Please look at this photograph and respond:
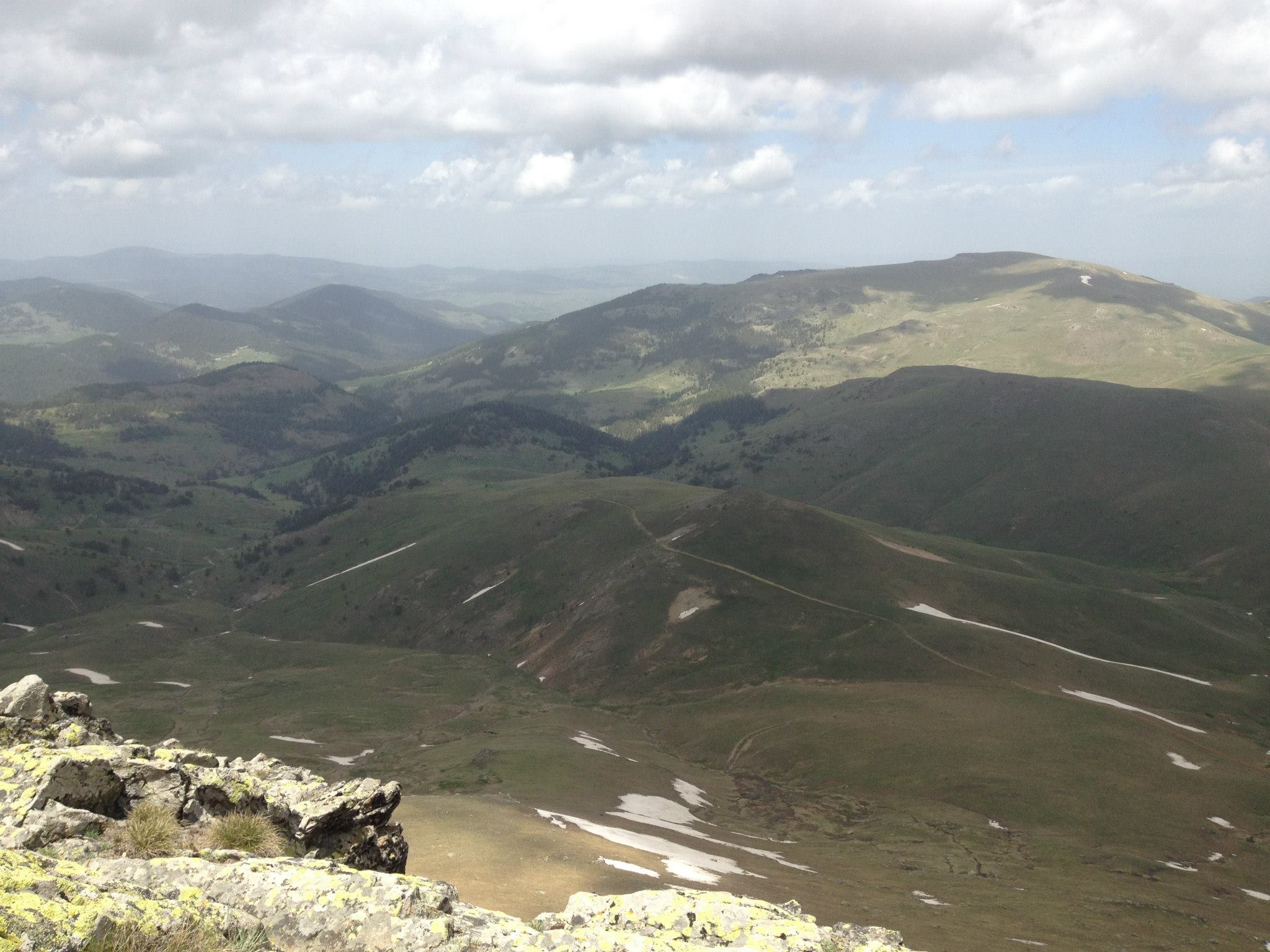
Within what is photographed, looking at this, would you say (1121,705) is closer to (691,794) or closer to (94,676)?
(691,794)

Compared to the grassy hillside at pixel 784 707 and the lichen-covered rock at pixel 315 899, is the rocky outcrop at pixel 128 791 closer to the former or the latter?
the lichen-covered rock at pixel 315 899

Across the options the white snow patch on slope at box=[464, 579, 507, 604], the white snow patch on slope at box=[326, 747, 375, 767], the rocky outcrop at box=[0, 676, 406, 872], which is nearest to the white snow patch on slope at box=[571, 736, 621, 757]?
the white snow patch on slope at box=[326, 747, 375, 767]

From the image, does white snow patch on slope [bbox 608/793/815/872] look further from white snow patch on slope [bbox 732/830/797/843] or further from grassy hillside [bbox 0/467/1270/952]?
white snow patch on slope [bbox 732/830/797/843]

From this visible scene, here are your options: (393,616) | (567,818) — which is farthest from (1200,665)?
(393,616)

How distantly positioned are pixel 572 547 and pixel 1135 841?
119 meters

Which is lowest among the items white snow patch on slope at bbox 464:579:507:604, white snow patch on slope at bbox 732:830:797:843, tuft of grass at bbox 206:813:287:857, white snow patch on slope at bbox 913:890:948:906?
white snow patch on slope at bbox 464:579:507:604

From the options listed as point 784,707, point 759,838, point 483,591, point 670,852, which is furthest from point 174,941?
point 483,591

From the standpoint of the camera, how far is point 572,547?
180125 millimetres

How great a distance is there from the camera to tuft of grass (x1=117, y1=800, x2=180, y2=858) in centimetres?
1892

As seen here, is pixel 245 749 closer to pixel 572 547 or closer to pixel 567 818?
pixel 567 818

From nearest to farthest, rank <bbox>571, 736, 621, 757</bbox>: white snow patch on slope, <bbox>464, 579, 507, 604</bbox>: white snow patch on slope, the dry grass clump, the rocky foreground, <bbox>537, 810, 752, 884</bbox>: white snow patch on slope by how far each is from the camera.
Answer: the dry grass clump
the rocky foreground
<bbox>537, 810, 752, 884</bbox>: white snow patch on slope
<bbox>571, 736, 621, 757</bbox>: white snow patch on slope
<bbox>464, 579, 507, 604</bbox>: white snow patch on slope

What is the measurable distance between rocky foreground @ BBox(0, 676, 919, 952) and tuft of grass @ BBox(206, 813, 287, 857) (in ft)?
2.67

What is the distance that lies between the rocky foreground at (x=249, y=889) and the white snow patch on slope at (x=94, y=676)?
144 meters

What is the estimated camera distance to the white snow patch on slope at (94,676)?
486 feet
